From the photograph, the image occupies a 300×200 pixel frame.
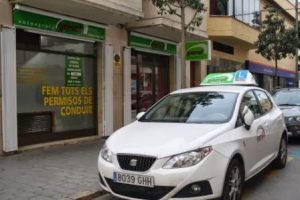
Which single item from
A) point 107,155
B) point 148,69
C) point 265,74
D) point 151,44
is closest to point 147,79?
point 148,69

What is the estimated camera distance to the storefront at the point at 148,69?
48.9 ft

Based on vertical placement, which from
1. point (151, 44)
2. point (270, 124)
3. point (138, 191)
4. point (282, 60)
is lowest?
point (138, 191)

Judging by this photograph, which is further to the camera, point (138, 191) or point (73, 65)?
point (73, 65)

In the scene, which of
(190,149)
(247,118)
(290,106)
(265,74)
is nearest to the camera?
(190,149)

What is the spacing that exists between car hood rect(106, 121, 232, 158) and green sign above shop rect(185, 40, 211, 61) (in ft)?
23.0

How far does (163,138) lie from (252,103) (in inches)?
87.2

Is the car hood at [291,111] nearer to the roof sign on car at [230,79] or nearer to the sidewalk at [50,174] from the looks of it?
the roof sign on car at [230,79]

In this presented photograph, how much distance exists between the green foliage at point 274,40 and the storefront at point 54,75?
11938mm

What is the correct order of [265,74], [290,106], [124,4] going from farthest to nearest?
[265,74], [290,106], [124,4]

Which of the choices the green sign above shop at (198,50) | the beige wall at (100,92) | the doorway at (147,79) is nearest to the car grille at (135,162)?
the beige wall at (100,92)

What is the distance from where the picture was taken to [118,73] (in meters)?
13.6

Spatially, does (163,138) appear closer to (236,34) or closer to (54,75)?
(54,75)

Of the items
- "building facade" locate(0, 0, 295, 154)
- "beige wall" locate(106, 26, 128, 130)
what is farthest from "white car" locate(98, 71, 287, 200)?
"beige wall" locate(106, 26, 128, 130)

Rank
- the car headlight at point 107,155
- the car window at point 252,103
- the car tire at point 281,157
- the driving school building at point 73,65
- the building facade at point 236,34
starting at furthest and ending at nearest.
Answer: the building facade at point 236,34 < the driving school building at point 73,65 < the car tire at point 281,157 < the car window at point 252,103 < the car headlight at point 107,155
